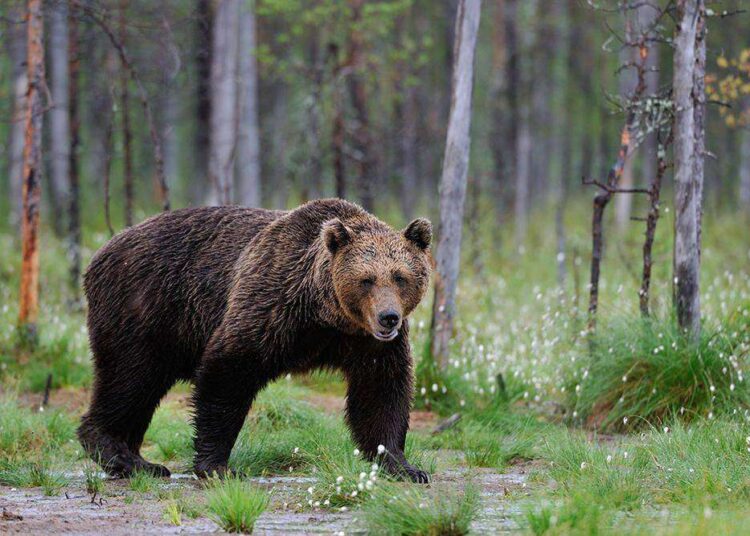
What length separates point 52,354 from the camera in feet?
33.3

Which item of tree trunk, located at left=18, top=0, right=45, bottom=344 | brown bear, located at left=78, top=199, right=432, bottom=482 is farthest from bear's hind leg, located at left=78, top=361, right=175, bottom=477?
tree trunk, located at left=18, top=0, right=45, bottom=344

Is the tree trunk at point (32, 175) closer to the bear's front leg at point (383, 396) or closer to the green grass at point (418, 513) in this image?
the bear's front leg at point (383, 396)

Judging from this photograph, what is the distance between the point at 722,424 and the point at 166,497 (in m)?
3.71

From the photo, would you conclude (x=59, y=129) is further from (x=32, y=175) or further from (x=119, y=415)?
(x=119, y=415)

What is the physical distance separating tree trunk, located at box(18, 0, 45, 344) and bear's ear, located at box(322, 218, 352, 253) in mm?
5273

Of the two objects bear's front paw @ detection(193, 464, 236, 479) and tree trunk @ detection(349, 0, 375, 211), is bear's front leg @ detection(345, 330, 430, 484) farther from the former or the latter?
tree trunk @ detection(349, 0, 375, 211)

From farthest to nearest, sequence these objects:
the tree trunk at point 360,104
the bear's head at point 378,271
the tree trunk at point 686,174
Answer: the tree trunk at point 360,104, the tree trunk at point 686,174, the bear's head at point 378,271

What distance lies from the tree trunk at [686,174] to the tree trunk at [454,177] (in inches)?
81.0

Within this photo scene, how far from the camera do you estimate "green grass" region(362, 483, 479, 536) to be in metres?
4.53

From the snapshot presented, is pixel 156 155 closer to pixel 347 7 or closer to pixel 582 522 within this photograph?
pixel 347 7

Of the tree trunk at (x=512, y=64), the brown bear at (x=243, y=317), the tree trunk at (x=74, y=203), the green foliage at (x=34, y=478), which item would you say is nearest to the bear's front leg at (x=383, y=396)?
the brown bear at (x=243, y=317)

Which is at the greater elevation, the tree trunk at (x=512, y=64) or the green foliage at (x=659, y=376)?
the tree trunk at (x=512, y=64)

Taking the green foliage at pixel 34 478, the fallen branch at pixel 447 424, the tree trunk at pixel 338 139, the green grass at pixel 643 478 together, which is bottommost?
the fallen branch at pixel 447 424

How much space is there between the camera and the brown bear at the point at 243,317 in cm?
603
